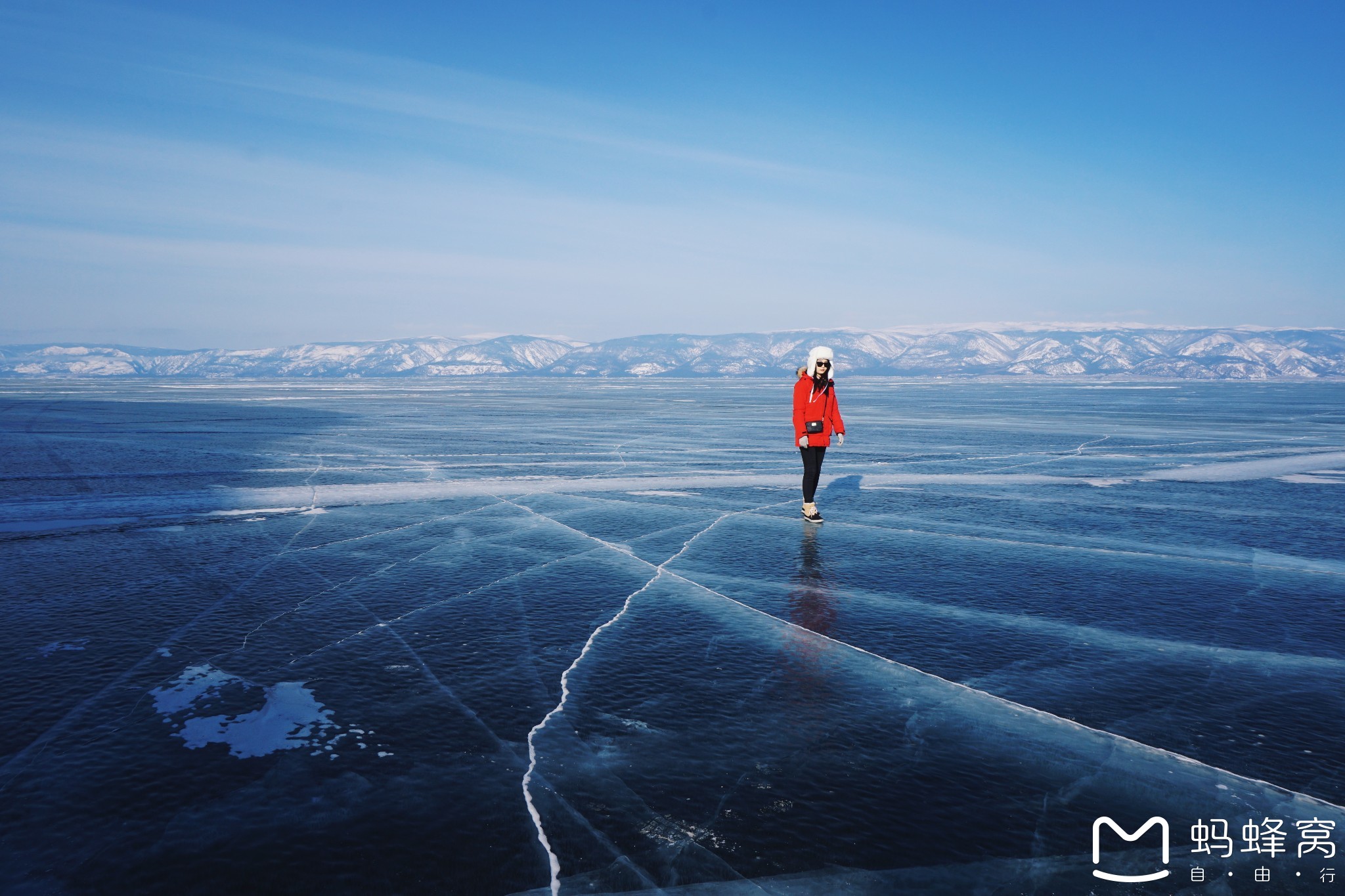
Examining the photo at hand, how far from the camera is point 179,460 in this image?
18016mm

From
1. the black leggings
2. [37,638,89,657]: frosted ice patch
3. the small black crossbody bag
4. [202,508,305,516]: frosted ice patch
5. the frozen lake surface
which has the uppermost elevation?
the small black crossbody bag

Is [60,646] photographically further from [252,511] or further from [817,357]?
[817,357]

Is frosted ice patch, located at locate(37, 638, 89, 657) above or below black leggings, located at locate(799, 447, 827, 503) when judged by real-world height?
below

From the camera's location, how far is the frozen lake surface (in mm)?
3617

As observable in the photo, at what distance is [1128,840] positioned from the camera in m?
3.80

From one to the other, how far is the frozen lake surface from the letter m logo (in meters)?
0.04

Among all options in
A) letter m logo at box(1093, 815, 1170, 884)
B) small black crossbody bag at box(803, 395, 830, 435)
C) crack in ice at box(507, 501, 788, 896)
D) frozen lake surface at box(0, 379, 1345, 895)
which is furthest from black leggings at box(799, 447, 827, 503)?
letter m logo at box(1093, 815, 1170, 884)

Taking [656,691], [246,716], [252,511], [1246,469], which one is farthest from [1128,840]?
[1246,469]

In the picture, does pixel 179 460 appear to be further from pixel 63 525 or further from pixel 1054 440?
pixel 1054 440

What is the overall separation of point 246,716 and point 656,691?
100 inches

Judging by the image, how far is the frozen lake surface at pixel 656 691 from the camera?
3.62m

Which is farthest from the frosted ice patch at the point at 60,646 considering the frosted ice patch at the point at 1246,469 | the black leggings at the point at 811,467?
the frosted ice patch at the point at 1246,469

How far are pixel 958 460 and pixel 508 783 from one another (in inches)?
641

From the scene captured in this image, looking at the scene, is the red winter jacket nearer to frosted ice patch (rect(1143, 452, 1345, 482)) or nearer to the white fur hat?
the white fur hat
